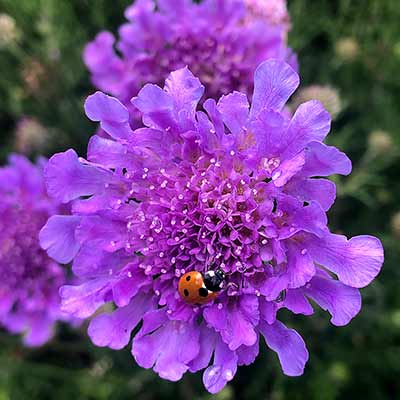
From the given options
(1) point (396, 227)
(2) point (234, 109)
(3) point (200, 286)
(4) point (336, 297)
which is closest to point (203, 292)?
(3) point (200, 286)

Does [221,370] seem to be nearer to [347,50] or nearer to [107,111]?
[107,111]

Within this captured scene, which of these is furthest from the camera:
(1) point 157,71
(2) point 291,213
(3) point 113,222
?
(1) point 157,71

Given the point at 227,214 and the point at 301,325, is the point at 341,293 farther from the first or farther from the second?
the point at 301,325

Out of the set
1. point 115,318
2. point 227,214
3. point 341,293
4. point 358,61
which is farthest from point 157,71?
point 358,61

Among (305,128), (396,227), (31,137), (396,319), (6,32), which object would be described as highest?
(305,128)

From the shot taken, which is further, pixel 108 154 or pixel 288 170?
pixel 108 154
